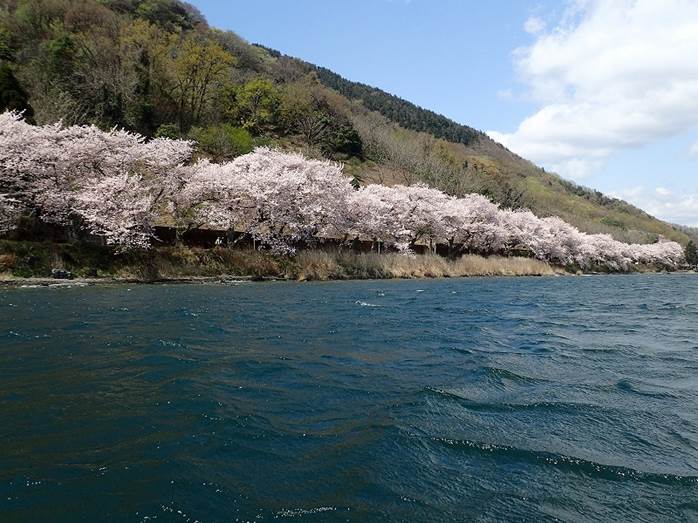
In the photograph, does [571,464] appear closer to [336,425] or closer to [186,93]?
[336,425]

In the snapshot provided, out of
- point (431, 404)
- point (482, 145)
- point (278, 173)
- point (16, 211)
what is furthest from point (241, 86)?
point (482, 145)

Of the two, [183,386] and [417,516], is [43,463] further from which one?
[417,516]

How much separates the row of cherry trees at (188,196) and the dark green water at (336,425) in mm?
17381

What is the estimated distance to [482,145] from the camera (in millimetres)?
173125

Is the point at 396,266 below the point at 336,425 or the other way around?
the other way around

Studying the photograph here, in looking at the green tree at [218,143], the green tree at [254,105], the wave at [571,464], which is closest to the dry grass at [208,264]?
the green tree at [218,143]

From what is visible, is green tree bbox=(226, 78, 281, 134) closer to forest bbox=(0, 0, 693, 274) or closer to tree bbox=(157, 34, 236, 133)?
forest bbox=(0, 0, 693, 274)

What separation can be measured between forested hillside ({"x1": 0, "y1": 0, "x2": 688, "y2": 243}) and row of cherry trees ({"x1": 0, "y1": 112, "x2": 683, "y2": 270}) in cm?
1195

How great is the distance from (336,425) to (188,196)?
104ft

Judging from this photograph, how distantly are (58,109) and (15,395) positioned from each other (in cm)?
4291

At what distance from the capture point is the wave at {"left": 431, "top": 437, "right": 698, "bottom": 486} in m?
5.40

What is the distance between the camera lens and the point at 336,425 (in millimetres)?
6652

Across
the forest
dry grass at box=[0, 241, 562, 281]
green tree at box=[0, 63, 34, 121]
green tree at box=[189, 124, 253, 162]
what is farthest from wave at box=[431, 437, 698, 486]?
green tree at box=[189, 124, 253, 162]

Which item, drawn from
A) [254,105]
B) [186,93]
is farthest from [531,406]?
[254,105]
